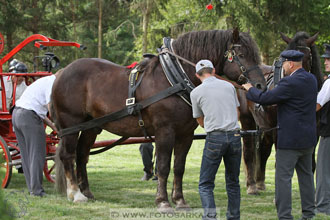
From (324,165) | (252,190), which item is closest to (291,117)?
(324,165)

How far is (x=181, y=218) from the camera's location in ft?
17.3

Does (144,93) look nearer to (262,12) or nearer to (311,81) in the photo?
(311,81)

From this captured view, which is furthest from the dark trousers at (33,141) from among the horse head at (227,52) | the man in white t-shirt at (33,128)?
the horse head at (227,52)

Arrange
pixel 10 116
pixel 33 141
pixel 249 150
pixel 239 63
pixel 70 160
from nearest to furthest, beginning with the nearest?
pixel 239 63
pixel 70 160
pixel 33 141
pixel 249 150
pixel 10 116

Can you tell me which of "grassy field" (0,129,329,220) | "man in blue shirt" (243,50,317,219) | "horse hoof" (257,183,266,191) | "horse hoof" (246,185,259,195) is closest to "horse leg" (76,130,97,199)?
"grassy field" (0,129,329,220)

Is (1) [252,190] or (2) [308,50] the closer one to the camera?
(2) [308,50]

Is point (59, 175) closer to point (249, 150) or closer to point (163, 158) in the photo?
point (163, 158)

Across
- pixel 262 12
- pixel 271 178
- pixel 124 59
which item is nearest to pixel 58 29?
pixel 124 59

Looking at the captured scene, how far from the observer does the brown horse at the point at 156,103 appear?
5578mm

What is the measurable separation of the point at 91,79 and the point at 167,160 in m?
1.49

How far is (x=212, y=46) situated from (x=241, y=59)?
0.39 metres

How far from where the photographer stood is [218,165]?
4.69 m

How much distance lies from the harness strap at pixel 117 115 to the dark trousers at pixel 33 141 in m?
0.42

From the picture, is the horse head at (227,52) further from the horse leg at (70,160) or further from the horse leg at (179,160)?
the horse leg at (70,160)
